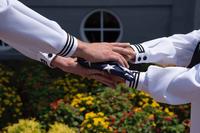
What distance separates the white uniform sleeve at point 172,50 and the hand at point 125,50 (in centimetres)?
3

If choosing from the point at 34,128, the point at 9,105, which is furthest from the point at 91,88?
the point at 34,128

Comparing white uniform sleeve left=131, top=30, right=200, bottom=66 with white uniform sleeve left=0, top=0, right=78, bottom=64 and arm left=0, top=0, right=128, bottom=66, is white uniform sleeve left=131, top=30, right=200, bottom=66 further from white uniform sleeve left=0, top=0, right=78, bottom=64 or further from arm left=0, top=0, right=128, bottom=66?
white uniform sleeve left=0, top=0, right=78, bottom=64

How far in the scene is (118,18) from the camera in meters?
7.08

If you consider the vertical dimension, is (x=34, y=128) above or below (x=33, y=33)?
below

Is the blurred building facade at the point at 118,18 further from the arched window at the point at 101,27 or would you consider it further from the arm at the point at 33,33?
the arm at the point at 33,33

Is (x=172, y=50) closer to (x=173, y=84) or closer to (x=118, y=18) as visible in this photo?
(x=173, y=84)

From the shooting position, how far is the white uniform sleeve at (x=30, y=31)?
2.15 m

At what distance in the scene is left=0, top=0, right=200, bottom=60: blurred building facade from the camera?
6859 millimetres

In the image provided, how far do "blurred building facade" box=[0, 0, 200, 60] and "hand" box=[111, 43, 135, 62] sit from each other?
4225 mm

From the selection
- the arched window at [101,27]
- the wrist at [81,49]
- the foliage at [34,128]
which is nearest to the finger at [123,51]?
the wrist at [81,49]

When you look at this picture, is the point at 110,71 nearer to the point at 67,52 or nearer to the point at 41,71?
the point at 67,52

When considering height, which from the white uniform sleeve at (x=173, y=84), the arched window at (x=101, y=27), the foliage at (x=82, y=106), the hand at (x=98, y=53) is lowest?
the foliage at (x=82, y=106)

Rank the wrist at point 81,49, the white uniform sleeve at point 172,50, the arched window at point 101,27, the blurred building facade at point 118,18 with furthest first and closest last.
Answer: the arched window at point 101,27 → the blurred building facade at point 118,18 → the white uniform sleeve at point 172,50 → the wrist at point 81,49

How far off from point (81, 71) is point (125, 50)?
0.24 m
